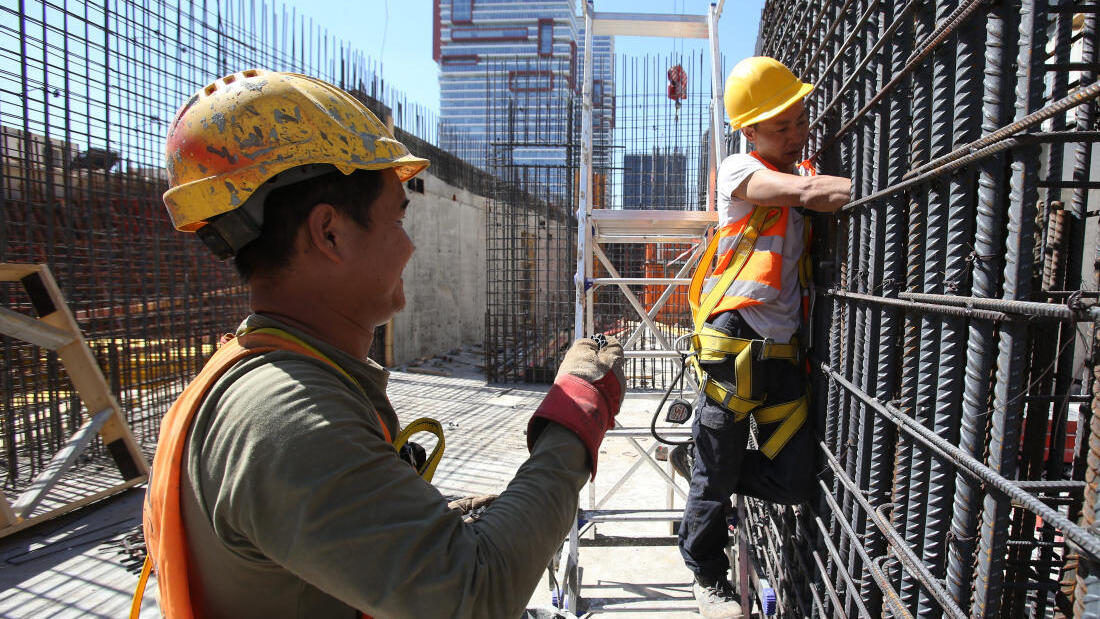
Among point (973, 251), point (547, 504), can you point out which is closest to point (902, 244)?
point (973, 251)

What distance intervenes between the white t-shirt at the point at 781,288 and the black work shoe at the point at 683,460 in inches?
51.1

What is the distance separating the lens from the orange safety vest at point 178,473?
98cm

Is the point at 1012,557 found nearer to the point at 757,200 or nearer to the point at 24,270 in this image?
the point at 757,200

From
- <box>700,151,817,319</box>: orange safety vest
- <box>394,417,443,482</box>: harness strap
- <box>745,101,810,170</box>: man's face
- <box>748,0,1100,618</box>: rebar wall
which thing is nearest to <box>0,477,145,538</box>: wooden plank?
<box>394,417,443,482</box>: harness strap

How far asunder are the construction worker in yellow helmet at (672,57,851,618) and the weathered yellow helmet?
5.02 ft

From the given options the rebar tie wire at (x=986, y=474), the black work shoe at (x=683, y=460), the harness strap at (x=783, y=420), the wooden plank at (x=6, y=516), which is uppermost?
the rebar tie wire at (x=986, y=474)

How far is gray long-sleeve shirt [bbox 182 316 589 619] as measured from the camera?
0.86m

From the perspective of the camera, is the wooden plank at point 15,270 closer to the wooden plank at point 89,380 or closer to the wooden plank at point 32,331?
the wooden plank at point 89,380

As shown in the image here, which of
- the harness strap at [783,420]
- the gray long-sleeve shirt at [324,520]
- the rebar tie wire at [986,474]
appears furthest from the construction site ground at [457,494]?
the gray long-sleeve shirt at [324,520]

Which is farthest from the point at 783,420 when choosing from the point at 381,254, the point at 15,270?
the point at 15,270

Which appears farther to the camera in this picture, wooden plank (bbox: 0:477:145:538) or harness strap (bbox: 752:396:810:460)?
wooden plank (bbox: 0:477:145:538)

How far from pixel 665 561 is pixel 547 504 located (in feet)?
12.3

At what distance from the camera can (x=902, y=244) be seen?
1.51m

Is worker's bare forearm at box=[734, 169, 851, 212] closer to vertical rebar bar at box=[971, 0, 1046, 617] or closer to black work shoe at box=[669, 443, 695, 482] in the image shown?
vertical rebar bar at box=[971, 0, 1046, 617]
